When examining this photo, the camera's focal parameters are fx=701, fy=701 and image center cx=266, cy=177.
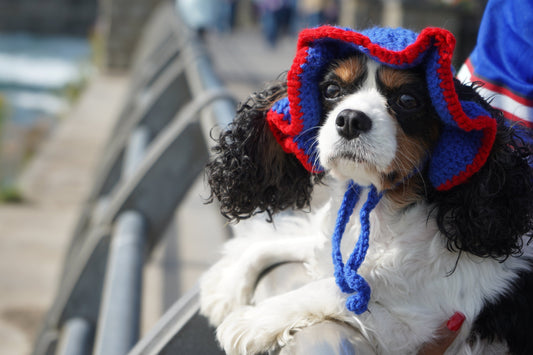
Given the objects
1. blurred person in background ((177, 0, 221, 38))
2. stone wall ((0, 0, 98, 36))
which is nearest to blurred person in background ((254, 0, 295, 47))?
blurred person in background ((177, 0, 221, 38))

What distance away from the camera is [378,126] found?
1.45 meters

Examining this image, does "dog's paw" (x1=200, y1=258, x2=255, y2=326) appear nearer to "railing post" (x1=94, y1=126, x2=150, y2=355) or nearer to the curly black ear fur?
"railing post" (x1=94, y1=126, x2=150, y2=355)

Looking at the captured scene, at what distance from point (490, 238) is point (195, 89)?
2020 millimetres

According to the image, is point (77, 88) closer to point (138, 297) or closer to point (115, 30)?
point (115, 30)

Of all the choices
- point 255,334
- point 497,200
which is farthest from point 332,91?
point 255,334

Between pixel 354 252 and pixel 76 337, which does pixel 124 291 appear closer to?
pixel 354 252

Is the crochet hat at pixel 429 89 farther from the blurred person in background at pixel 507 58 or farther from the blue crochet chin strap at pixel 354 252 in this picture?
the blurred person in background at pixel 507 58

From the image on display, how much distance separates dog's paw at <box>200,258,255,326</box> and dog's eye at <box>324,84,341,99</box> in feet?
1.63

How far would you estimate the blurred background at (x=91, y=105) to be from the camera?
5.78 m

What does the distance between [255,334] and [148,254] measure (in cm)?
126

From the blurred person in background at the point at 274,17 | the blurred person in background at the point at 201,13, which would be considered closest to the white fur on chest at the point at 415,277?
the blurred person in background at the point at 201,13

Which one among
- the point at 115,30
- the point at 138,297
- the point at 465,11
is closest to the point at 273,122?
the point at 138,297

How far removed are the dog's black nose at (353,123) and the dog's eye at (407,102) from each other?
0.10 meters

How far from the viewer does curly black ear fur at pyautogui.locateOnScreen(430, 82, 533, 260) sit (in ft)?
4.78
